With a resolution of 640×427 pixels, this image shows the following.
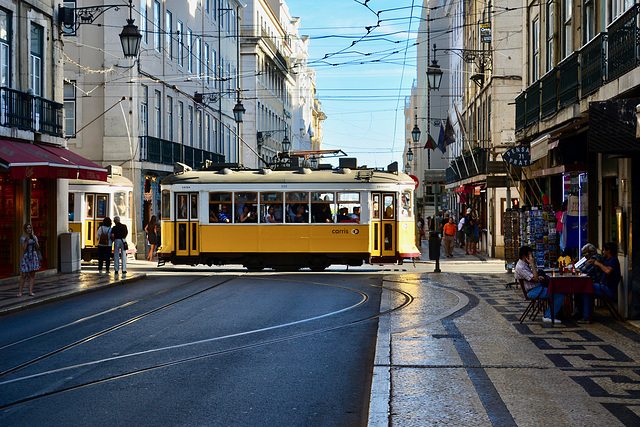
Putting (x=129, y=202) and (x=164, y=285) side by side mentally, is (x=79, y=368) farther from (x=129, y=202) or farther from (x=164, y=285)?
(x=129, y=202)

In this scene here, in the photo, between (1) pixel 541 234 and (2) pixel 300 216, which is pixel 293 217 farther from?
(1) pixel 541 234

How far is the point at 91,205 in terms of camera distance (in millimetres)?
31125

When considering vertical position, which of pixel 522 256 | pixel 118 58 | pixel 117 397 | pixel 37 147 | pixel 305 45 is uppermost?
pixel 305 45

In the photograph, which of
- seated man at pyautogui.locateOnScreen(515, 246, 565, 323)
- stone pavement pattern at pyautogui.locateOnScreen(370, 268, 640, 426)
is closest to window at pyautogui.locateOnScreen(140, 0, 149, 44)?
stone pavement pattern at pyautogui.locateOnScreen(370, 268, 640, 426)

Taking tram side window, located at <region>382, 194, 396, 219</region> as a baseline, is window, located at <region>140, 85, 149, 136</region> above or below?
above

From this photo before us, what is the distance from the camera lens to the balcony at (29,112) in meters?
21.2

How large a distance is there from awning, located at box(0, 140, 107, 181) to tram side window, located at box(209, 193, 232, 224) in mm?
4031

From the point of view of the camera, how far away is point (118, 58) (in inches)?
1357

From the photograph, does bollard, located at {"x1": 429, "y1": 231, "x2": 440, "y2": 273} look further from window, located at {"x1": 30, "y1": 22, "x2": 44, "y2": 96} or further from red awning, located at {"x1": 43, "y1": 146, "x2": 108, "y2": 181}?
window, located at {"x1": 30, "y1": 22, "x2": 44, "y2": 96}

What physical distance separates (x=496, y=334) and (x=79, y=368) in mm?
5874

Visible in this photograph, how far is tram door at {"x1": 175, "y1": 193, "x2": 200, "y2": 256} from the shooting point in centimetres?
2644

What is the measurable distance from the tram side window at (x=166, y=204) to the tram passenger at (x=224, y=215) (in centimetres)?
172

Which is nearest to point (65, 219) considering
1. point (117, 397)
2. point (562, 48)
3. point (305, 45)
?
point (562, 48)

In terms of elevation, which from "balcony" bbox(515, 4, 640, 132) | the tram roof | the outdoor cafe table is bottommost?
the outdoor cafe table
